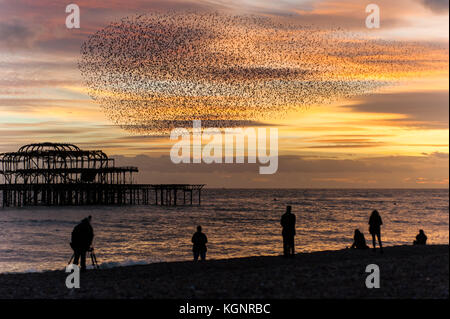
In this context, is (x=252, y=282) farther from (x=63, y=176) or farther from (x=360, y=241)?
(x=63, y=176)

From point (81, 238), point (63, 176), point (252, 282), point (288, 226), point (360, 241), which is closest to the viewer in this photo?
point (252, 282)

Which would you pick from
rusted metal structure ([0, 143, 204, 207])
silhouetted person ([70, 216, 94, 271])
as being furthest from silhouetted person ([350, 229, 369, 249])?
rusted metal structure ([0, 143, 204, 207])

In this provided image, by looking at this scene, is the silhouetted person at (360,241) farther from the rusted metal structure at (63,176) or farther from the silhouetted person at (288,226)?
the rusted metal structure at (63,176)

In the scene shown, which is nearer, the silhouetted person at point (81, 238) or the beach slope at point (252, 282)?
the beach slope at point (252, 282)

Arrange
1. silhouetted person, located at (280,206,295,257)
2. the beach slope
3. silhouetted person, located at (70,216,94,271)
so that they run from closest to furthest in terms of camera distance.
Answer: the beach slope → silhouetted person, located at (70,216,94,271) → silhouetted person, located at (280,206,295,257)

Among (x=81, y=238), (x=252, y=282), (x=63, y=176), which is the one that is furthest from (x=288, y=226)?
(x=63, y=176)

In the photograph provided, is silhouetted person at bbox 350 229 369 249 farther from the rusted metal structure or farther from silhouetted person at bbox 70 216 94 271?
the rusted metal structure

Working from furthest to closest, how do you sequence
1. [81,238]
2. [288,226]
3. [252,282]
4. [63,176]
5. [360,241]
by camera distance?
[63,176] → [360,241] → [288,226] → [81,238] → [252,282]

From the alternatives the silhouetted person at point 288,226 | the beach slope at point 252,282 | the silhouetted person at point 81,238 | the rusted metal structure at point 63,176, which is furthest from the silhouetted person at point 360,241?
the rusted metal structure at point 63,176

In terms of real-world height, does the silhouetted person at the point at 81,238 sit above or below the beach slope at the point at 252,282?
above

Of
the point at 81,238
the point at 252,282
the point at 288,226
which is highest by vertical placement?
the point at 288,226

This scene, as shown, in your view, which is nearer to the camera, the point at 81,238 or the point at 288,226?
the point at 81,238

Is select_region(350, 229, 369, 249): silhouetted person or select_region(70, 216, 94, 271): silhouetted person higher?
select_region(70, 216, 94, 271): silhouetted person
